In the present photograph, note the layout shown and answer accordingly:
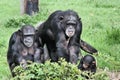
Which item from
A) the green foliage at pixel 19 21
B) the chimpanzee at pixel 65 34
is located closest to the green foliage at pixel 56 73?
the chimpanzee at pixel 65 34

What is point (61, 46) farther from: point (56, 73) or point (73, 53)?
point (56, 73)

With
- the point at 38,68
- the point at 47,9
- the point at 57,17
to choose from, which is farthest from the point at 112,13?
the point at 38,68

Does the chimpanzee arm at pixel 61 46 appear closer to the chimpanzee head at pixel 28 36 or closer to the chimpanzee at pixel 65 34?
the chimpanzee at pixel 65 34

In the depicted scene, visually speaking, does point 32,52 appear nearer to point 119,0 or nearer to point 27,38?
point 27,38

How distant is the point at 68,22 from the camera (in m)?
6.51

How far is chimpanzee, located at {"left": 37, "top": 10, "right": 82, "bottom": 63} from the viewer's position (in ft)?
21.1

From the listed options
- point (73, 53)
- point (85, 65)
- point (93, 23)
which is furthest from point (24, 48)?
point (93, 23)

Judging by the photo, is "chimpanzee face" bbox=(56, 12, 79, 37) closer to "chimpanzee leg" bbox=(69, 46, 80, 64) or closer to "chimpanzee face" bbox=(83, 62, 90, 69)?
"chimpanzee leg" bbox=(69, 46, 80, 64)

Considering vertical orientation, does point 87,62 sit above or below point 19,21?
below

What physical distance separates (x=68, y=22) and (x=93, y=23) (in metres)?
4.07

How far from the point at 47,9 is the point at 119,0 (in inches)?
112

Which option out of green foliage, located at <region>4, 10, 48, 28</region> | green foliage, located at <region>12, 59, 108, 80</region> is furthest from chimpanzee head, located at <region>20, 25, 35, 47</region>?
green foliage, located at <region>4, 10, 48, 28</region>

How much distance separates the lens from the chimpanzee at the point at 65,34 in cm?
644

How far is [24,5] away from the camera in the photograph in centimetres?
1159
